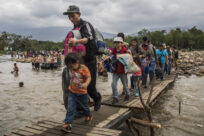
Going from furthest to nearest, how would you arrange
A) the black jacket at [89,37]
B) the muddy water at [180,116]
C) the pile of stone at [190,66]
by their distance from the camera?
1. the pile of stone at [190,66]
2. the muddy water at [180,116]
3. the black jacket at [89,37]

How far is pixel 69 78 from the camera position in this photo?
380 cm

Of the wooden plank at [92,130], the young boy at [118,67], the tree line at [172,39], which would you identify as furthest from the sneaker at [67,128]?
the tree line at [172,39]

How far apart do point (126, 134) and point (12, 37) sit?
99.9 metres

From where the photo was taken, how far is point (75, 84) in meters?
3.62

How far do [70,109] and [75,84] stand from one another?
17.9 inches

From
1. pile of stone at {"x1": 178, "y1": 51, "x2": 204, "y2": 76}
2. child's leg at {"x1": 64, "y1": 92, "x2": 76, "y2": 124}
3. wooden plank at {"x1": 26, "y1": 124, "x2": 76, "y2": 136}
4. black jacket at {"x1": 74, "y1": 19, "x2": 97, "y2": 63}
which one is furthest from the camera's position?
pile of stone at {"x1": 178, "y1": 51, "x2": 204, "y2": 76}

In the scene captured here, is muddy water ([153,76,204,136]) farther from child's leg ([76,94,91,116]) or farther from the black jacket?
the black jacket

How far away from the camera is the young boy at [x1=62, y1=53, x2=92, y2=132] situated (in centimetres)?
347

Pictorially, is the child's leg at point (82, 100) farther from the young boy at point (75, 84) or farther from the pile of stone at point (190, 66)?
the pile of stone at point (190, 66)

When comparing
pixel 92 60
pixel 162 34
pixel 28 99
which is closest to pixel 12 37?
pixel 162 34

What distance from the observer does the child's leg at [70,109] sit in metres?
3.54

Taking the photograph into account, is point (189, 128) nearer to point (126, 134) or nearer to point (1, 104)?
point (126, 134)

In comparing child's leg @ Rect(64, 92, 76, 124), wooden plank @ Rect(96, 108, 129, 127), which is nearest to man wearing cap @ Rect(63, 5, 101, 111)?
child's leg @ Rect(64, 92, 76, 124)

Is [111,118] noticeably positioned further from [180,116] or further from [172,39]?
[172,39]
